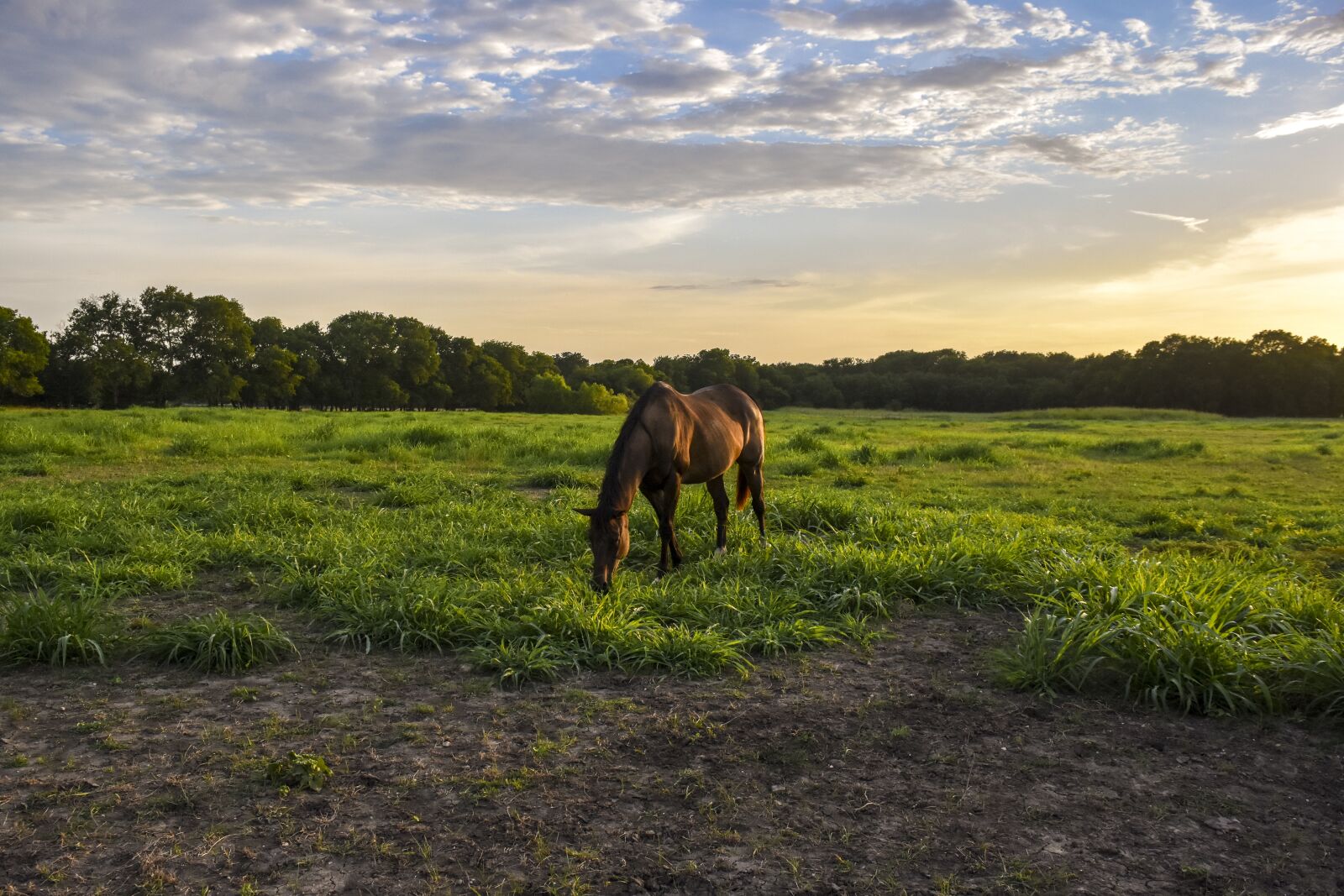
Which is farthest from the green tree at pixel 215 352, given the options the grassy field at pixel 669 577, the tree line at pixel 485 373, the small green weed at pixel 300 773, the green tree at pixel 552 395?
the small green weed at pixel 300 773

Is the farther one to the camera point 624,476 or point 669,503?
point 669,503

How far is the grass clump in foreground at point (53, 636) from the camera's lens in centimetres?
518

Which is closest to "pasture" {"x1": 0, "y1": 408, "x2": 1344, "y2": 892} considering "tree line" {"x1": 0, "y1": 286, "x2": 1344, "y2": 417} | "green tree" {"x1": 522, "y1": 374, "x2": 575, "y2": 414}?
"tree line" {"x1": 0, "y1": 286, "x2": 1344, "y2": 417}

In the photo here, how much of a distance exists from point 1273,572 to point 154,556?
945 cm

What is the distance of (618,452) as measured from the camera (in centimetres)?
676

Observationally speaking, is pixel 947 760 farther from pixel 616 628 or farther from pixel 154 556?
pixel 154 556

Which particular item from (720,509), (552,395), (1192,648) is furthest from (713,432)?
(552,395)

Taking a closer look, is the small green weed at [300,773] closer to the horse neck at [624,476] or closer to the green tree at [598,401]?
the horse neck at [624,476]

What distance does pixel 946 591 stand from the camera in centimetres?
677

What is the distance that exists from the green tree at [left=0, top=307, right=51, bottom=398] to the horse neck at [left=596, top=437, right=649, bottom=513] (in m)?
60.1

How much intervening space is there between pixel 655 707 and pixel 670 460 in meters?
2.89

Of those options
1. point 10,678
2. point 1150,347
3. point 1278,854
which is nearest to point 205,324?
point 10,678

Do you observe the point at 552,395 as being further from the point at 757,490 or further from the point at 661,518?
the point at 661,518

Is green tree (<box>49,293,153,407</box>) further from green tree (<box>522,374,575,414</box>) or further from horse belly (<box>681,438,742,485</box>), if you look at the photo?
horse belly (<box>681,438,742,485</box>)
